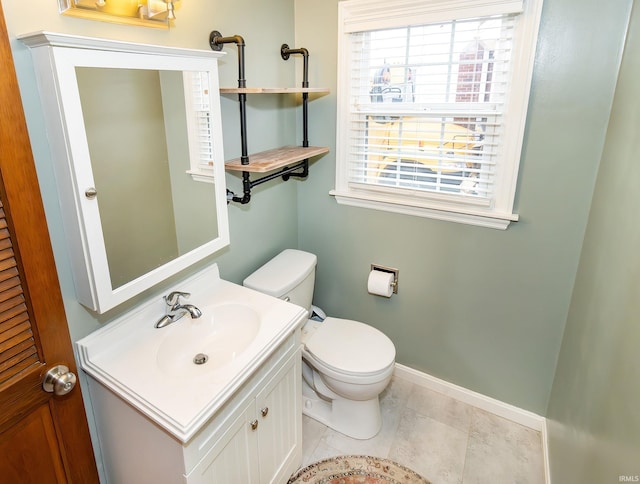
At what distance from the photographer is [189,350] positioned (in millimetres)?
1514

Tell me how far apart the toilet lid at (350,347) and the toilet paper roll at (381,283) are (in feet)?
0.69

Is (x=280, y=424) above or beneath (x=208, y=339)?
beneath

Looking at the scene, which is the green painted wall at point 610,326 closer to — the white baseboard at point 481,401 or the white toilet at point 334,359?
the white baseboard at point 481,401

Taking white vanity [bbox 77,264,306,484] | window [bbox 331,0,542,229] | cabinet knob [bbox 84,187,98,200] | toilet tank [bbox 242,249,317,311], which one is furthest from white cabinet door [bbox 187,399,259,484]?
window [bbox 331,0,542,229]

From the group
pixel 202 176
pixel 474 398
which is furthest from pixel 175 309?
pixel 474 398

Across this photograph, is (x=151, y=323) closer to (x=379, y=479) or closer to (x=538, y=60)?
(x=379, y=479)

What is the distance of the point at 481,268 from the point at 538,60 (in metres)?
0.94

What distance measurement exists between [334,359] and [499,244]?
37.5 inches

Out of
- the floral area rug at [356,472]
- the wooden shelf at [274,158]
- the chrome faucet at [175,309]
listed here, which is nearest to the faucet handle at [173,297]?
the chrome faucet at [175,309]

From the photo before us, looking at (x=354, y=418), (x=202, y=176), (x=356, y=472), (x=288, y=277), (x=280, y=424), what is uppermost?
(x=202, y=176)

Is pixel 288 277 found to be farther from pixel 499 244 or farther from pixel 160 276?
pixel 499 244

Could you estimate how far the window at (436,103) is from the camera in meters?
1.70

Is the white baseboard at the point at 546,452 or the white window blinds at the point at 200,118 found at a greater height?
the white window blinds at the point at 200,118

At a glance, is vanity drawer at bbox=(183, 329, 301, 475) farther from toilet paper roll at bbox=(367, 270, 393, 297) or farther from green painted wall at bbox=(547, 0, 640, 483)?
green painted wall at bbox=(547, 0, 640, 483)
